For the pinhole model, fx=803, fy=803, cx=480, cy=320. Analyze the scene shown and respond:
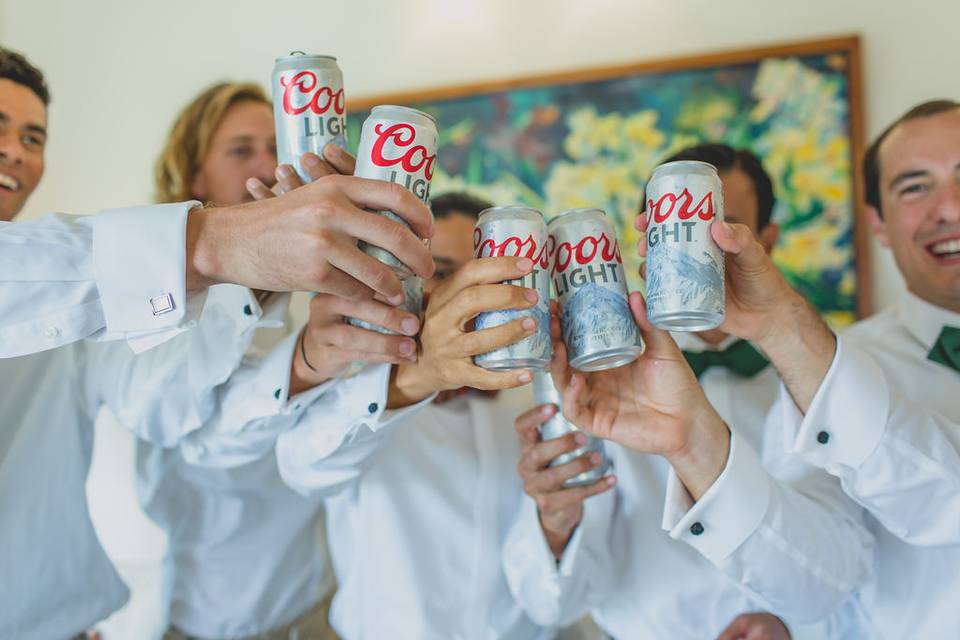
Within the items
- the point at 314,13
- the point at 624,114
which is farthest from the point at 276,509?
the point at 314,13

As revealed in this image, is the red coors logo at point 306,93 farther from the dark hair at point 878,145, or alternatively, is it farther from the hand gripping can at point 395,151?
the dark hair at point 878,145

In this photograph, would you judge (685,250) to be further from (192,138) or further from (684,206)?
(192,138)

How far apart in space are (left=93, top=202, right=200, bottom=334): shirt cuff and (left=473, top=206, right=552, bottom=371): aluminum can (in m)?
0.31

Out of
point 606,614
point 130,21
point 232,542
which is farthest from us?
point 130,21

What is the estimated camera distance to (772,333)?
943 mm

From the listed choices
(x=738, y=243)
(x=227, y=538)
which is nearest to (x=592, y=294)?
(x=738, y=243)

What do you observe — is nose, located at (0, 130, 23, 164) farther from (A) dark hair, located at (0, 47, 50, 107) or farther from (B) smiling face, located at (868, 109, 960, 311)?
(B) smiling face, located at (868, 109, 960, 311)

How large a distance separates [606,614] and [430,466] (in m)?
0.38

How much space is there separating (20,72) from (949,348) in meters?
1.40

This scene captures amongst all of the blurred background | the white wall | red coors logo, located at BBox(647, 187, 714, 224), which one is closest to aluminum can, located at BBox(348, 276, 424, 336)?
red coors logo, located at BBox(647, 187, 714, 224)

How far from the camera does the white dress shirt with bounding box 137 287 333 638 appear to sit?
4.76 feet

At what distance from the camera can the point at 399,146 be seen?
81cm

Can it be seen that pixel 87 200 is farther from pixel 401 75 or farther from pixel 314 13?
pixel 401 75

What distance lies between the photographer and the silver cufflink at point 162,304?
0.80 meters
